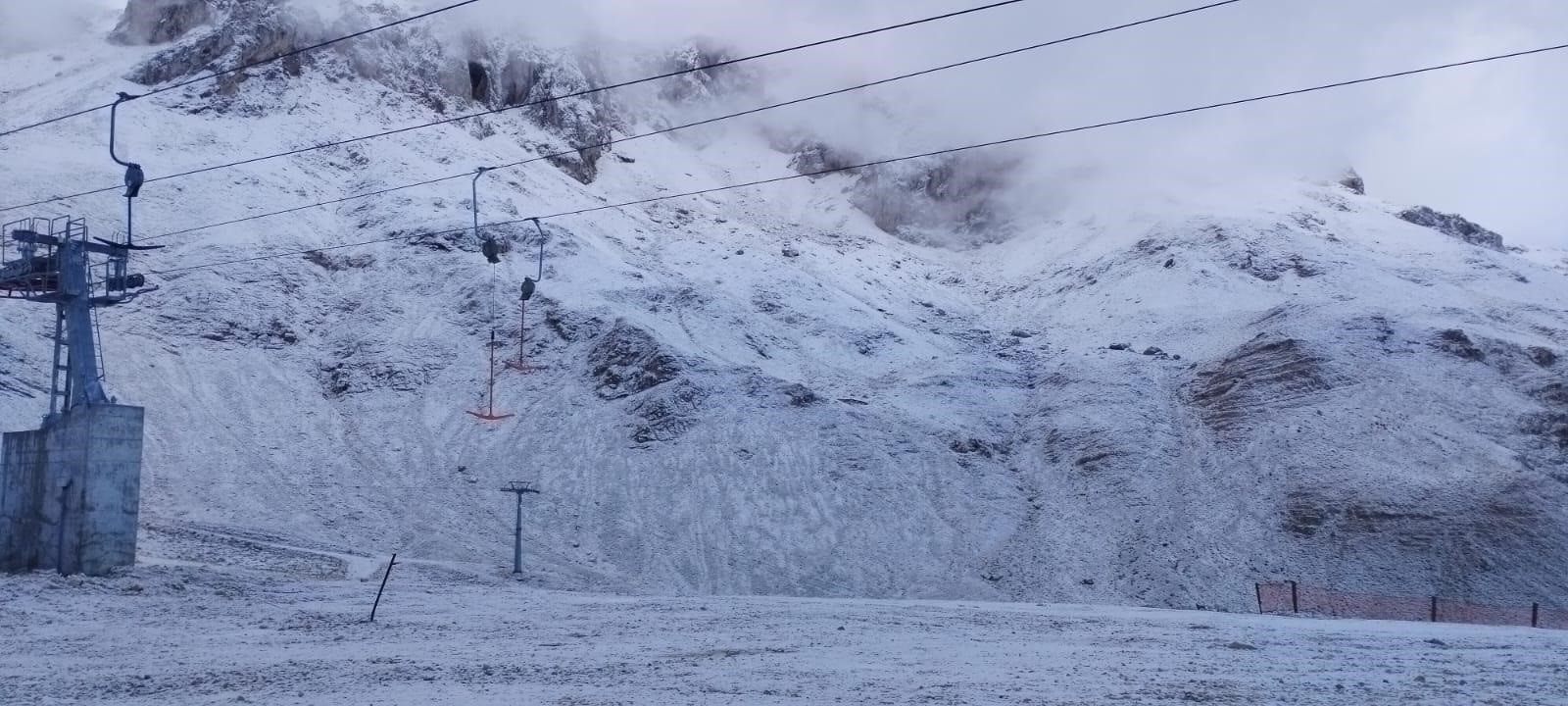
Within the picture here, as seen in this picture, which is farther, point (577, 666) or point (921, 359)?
point (921, 359)

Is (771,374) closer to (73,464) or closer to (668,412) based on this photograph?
(668,412)

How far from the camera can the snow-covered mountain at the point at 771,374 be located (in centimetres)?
3647

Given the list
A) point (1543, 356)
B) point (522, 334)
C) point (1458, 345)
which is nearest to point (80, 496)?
point (522, 334)

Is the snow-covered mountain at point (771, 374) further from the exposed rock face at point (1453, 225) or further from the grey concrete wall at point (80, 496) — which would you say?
the grey concrete wall at point (80, 496)

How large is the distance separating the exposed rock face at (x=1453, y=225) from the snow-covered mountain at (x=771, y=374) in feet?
1.58

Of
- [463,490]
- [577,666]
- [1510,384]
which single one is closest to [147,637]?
[577,666]

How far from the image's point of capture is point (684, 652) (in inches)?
691

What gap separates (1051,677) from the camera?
1524 centimetres

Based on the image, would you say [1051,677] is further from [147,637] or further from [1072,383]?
[1072,383]

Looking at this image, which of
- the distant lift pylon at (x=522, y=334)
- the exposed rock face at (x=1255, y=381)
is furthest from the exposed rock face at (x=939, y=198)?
the exposed rock face at (x=1255, y=381)

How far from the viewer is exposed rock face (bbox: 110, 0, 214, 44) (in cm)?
7469

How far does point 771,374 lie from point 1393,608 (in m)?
25.2

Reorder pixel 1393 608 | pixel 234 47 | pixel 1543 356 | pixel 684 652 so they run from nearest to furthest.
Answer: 1. pixel 684 652
2. pixel 1393 608
3. pixel 1543 356
4. pixel 234 47

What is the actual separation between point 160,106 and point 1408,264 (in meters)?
66.3
